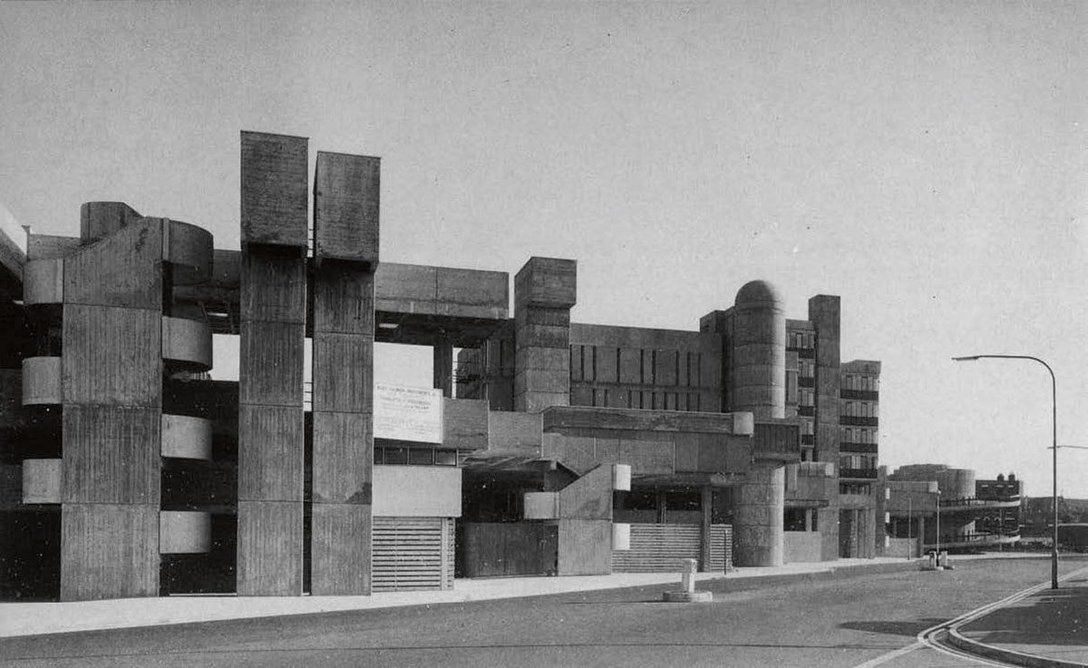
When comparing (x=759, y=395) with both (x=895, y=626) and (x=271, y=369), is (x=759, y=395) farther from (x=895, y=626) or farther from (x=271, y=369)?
(x=895, y=626)

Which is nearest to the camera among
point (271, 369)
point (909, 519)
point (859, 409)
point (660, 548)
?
point (271, 369)

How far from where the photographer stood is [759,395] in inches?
2542

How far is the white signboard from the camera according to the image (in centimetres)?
3700

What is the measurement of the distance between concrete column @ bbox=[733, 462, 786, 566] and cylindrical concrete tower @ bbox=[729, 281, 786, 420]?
3866 mm

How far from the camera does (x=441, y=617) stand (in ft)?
87.6

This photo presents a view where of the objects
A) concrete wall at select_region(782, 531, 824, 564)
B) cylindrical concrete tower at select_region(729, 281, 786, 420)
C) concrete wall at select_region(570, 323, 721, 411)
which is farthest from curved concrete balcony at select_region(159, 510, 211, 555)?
concrete wall at select_region(782, 531, 824, 564)

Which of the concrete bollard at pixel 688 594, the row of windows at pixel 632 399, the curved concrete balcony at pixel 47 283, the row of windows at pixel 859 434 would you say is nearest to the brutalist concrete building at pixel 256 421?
the curved concrete balcony at pixel 47 283

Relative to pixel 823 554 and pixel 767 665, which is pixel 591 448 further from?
pixel 767 665

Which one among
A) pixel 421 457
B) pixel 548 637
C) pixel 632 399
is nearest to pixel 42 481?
pixel 421 457

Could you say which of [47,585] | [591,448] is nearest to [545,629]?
[47,585]

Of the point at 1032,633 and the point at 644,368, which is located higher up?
the point at 644,368

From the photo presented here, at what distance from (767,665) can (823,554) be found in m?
60.0

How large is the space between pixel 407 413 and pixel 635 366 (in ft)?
103

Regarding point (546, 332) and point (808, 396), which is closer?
point (546, 332)
